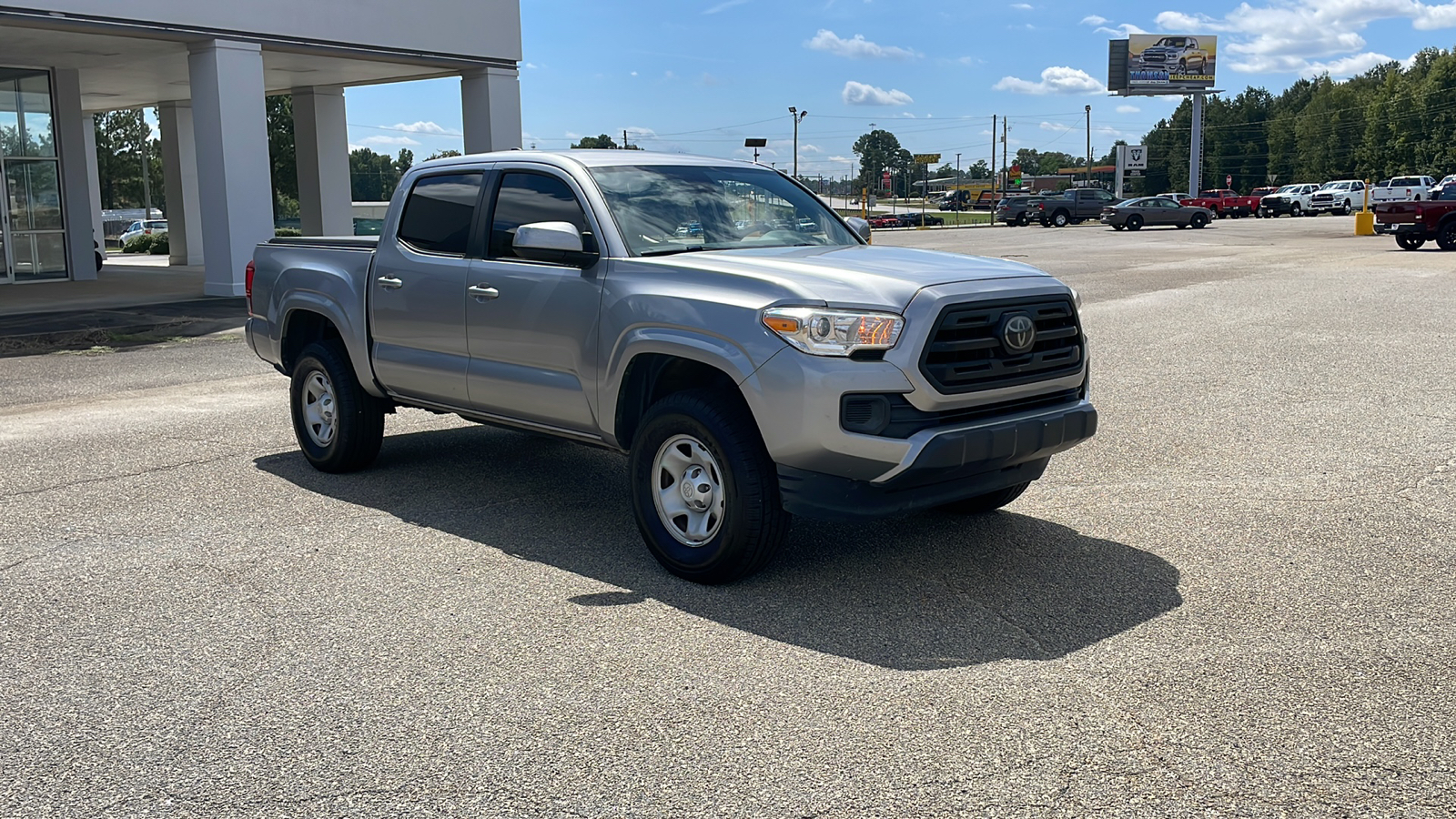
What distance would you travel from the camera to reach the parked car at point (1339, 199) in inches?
2677

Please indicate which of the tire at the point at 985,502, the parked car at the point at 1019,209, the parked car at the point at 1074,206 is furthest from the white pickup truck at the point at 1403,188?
the tire at the point at 985,502

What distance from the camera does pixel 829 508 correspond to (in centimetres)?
515

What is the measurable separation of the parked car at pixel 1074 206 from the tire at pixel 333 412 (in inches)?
2206

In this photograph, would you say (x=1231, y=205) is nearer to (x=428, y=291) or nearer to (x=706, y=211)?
(x=706, y=211)

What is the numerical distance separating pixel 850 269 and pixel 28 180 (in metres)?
24.7

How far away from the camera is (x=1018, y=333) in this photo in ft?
17.8

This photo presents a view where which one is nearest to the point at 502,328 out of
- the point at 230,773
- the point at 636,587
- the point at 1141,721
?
the point at 636,587

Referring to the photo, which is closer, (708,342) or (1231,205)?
(708,342)

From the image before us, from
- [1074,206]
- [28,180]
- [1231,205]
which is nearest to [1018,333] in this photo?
[28,180]

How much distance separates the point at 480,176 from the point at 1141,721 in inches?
181

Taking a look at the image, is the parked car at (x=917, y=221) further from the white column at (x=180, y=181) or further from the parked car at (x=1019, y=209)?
the white column at (x=180, y=181)

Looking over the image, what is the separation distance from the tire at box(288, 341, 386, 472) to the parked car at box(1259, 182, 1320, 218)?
227ft

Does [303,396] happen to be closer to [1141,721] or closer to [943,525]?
[943,525]

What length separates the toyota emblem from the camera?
5.37 m
